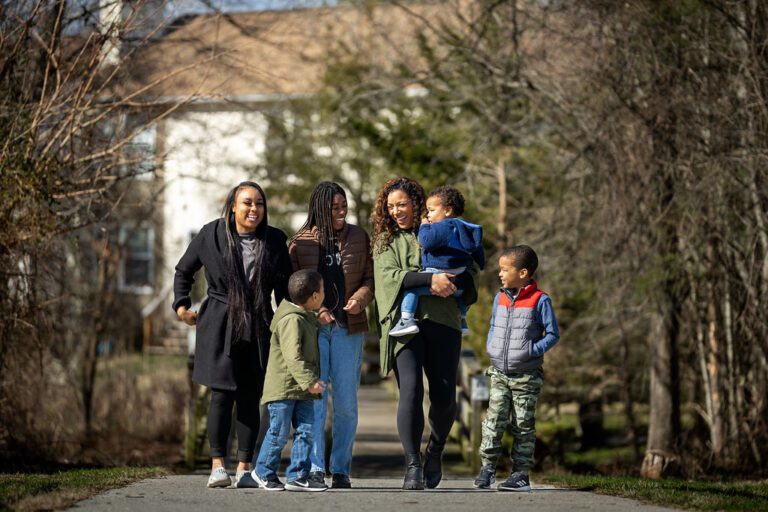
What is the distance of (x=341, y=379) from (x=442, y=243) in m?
1.06

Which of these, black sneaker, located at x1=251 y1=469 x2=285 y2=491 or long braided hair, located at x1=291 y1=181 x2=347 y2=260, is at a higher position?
long braided hair, located at x1=291 y1=181 x2=347 y2=260

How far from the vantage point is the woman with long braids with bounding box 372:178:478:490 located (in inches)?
324

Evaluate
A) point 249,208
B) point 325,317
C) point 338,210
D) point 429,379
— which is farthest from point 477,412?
point 249,208

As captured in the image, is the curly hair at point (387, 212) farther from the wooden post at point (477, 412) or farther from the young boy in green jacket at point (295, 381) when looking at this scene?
the wooden post at point (477, 412)

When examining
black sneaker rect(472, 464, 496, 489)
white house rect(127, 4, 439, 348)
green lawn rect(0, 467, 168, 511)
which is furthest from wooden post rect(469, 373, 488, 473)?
black sneaker rect(472, 464, 496, 489)

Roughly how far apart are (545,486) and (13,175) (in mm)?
4676

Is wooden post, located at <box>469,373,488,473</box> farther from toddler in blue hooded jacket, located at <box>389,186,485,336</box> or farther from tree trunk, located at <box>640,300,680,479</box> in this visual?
toddler in blue hooded jacket, located at <box>389,186,485,336</box>

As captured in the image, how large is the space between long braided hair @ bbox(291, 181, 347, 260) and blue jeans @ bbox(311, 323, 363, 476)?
1.74ft

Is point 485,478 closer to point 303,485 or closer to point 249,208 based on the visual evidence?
point 303,485

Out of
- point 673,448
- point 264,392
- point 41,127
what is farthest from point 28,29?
point 673,448

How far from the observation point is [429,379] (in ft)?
27.2

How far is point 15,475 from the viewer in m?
9.20

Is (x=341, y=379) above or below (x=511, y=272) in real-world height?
below

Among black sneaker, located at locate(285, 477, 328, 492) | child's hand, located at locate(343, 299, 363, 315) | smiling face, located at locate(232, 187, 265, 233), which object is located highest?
smiling face, located at locate(232, 187, 265, 233)
